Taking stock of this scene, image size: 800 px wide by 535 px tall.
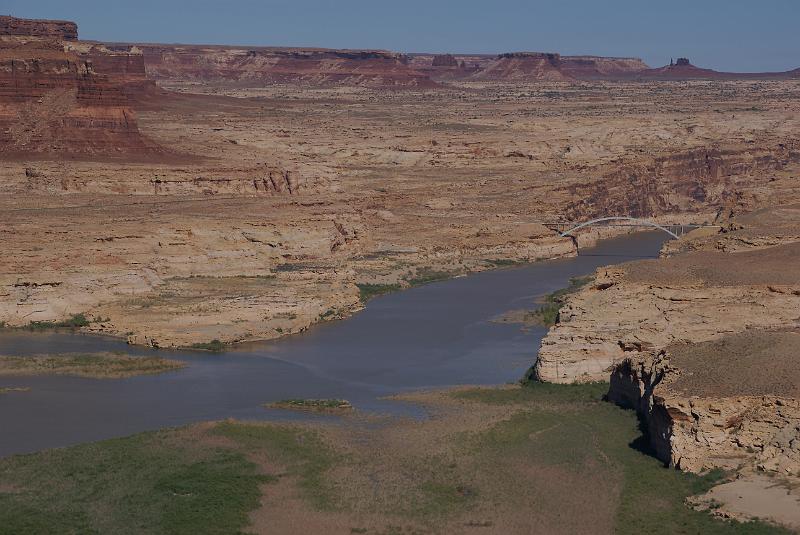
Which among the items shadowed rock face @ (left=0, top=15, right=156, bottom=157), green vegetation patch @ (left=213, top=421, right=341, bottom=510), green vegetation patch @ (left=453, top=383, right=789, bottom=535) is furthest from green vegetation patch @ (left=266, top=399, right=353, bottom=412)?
shadowed rock face @ (left=0, top=15, right=156, bottom=157)

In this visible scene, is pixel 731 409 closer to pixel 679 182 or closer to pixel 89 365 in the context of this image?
pixel 89 365

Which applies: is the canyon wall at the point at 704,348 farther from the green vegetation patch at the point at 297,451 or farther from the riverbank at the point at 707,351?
the green vegetation patch at the point at 297,451

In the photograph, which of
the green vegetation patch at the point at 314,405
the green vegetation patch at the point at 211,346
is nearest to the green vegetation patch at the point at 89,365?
the green vegetation patch at the point at 211,346

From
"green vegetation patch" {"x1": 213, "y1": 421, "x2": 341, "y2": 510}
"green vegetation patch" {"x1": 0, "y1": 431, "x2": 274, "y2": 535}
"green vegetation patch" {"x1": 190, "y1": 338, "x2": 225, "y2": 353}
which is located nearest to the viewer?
"green vegetation patch" {"x1": 0, "y1": 431, "x2": 274, "y2": 535}

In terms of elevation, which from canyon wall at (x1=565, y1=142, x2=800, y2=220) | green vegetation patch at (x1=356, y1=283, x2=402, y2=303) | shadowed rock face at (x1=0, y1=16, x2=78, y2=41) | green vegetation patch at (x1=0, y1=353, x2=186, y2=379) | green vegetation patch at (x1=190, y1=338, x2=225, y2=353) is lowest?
green vegetation patch at (x1=0, y1=353, x2=186, y2=379)

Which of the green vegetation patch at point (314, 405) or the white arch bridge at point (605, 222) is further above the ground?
the white arch bridge at point (605, 222)

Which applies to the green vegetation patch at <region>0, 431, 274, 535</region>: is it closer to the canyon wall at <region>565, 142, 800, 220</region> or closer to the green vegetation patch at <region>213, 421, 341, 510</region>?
A: the green vegetation patch at <region>213, 421, 341, 510</region>
